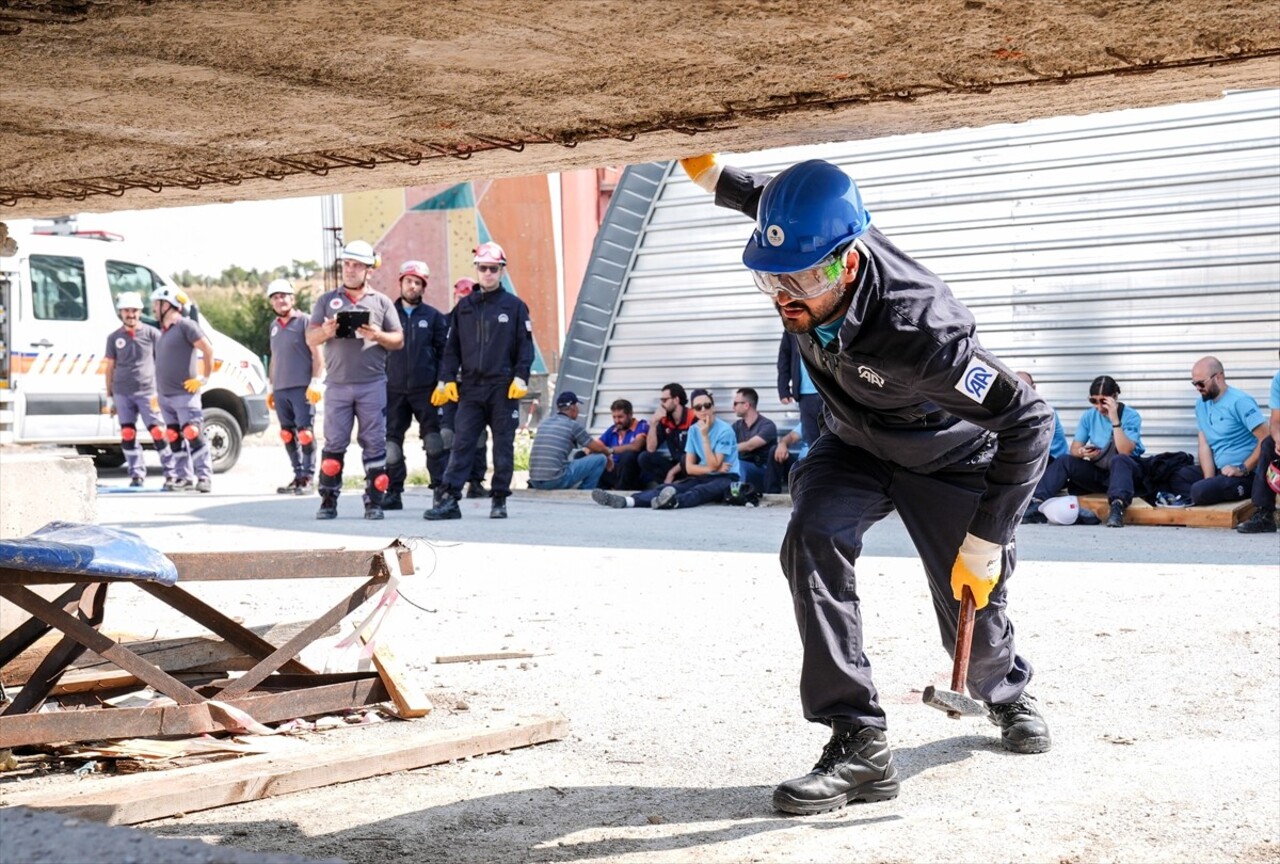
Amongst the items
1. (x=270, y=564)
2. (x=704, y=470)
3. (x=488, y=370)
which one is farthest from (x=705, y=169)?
(x=704, y=470)

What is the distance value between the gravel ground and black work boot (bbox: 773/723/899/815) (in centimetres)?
6

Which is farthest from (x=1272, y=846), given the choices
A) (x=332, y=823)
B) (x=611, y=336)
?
(x=611, y=336)

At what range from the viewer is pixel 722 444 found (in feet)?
42.3

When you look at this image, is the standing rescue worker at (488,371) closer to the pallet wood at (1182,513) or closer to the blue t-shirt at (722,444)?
the blue t-shirt at (722,444)

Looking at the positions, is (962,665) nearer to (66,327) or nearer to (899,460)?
(899,460)

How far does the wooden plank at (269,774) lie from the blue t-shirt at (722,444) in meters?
8.28

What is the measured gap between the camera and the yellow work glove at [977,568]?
3879mm

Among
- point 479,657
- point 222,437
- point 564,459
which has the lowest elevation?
point 479,657

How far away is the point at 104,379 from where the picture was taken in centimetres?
1534

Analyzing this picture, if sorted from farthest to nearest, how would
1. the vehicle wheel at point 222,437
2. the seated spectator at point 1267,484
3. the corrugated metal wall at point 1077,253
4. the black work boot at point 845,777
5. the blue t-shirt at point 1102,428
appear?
the vehicle wheel at point 222,437 < the corrugated metal wall at point 1077,253 < the blue t-shirt at point 1102,428 < the seated spectator at point 1267,484 < the black work boot at point 845,777

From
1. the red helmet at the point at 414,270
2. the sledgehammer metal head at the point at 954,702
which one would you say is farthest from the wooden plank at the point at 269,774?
the red helmet at the point at 414,270

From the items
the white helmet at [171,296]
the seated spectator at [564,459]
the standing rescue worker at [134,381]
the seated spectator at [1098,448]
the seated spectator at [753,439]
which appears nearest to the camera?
the seated spectator at [1098,448]

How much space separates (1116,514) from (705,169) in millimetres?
7528

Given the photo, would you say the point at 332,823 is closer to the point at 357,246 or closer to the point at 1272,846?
the point at 1272,846
